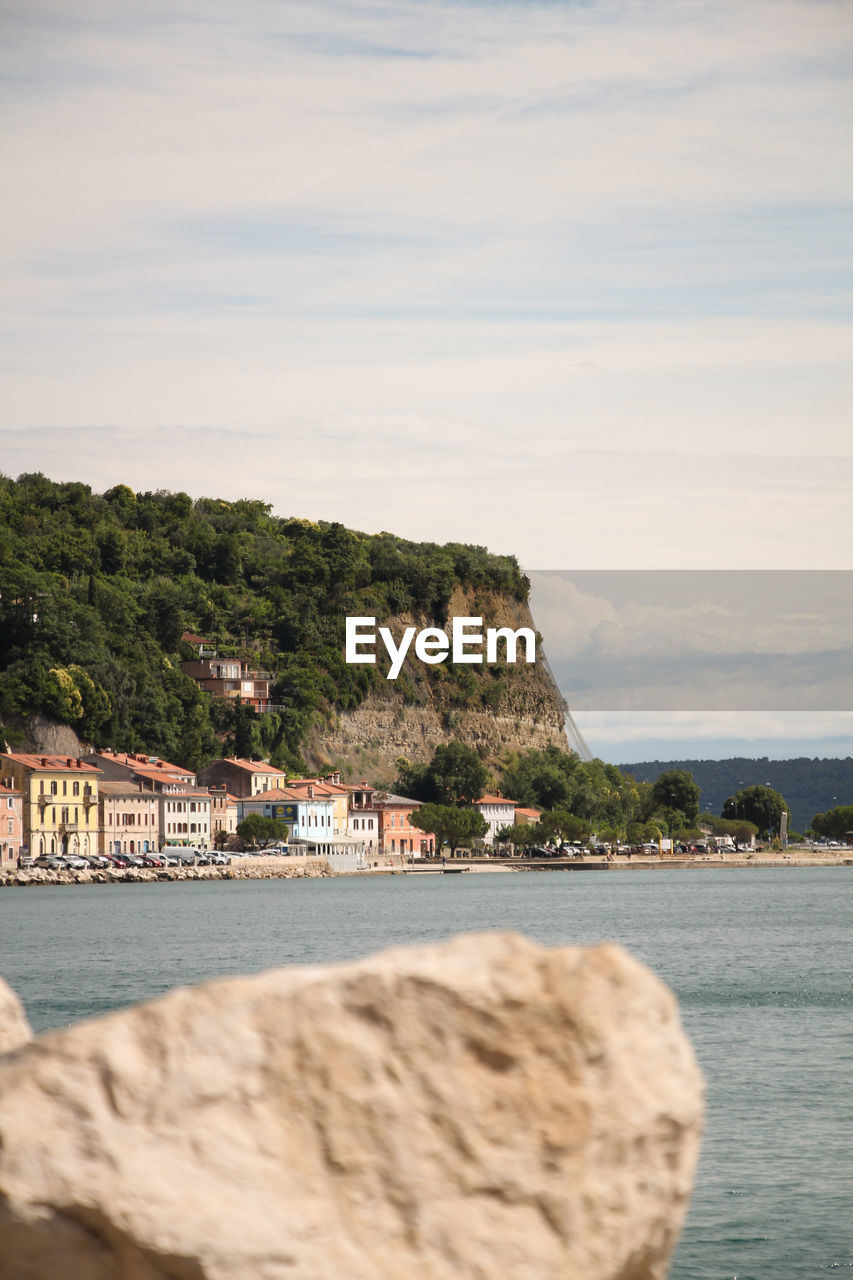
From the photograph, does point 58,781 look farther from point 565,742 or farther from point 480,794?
point 565,742

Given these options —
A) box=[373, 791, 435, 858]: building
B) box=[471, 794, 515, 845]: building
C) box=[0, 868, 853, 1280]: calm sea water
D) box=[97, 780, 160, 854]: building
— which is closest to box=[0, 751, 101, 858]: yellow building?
box=[97, 780, 160, 854]: building

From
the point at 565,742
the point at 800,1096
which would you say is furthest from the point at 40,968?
the point at 565,742

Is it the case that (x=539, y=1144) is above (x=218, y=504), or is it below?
below

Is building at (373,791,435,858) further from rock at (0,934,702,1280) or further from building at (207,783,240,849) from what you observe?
rock at (0,934,702,1280)

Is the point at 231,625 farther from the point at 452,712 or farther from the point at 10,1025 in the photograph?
the point at 10,1025

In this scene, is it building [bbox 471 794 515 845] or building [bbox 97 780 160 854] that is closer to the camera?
building [bbox 97 780 160 854]

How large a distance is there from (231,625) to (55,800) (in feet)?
147

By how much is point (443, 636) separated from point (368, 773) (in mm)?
18805

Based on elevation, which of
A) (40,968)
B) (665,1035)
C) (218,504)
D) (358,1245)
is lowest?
(40,968)

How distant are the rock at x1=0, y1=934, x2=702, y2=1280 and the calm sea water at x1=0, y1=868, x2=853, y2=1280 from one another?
319 inches

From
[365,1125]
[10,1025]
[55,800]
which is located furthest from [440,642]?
[365,1125]

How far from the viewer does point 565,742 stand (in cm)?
17462

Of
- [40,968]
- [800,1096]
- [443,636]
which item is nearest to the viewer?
[800,1096]

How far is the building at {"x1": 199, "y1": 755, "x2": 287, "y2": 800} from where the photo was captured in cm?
12712
